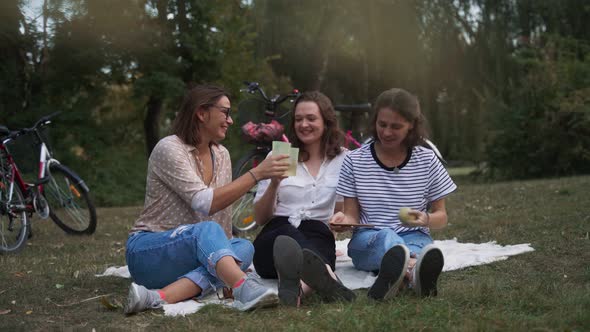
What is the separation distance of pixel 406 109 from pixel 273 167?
27.9 inches

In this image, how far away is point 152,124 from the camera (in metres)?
13.8

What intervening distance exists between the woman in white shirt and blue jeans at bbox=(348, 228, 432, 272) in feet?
0.47

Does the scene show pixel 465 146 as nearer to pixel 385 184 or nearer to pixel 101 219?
pixel 101 219

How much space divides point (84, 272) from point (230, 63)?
947 centimetres

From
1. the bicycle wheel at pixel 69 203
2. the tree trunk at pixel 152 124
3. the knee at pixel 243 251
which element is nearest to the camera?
the knee at pixel 243 251

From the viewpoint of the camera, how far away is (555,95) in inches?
453

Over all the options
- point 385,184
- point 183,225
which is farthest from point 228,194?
point 385,184

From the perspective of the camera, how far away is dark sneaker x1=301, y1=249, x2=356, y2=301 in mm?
2769

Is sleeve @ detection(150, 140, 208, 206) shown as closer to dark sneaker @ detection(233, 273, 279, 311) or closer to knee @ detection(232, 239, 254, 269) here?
knee @ detection(232, 239, 254, 269)

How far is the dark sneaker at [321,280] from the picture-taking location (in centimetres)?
277

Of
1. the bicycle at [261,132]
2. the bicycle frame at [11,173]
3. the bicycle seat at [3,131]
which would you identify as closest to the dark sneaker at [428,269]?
the bicycle at [261,132]

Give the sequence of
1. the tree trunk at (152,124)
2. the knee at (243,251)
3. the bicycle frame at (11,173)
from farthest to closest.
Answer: the tree trunk at (152,124), the bicycle frame at (11,173), the knee at (243,251)

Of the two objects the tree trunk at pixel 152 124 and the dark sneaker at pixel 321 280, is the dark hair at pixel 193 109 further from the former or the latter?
the tree trunk at pixel 152 124

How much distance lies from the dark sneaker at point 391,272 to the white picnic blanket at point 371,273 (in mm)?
497
